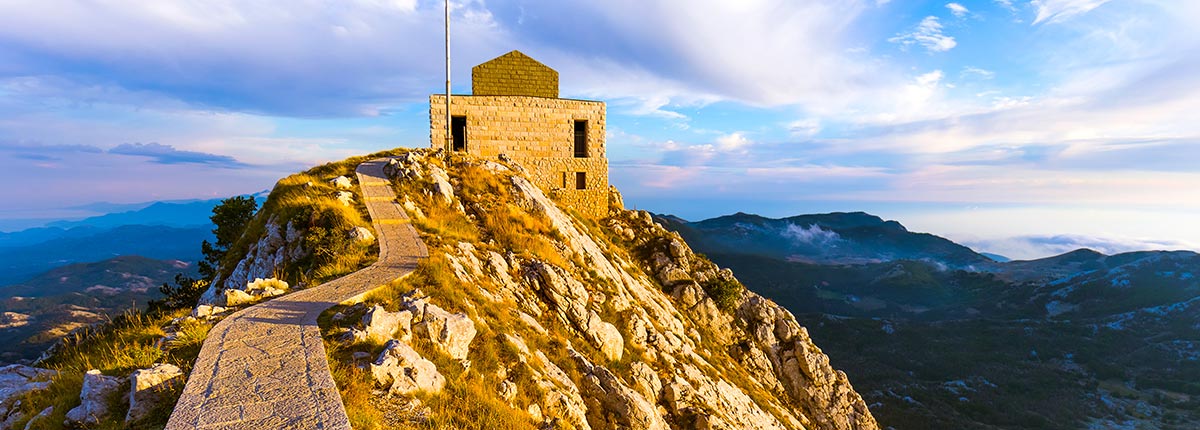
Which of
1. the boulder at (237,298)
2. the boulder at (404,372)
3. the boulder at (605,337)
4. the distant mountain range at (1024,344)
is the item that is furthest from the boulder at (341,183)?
the distant mountain range at (1024,344)

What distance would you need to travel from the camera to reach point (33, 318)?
520 feet

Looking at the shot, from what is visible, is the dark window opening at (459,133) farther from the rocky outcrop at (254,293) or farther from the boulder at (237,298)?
the boulder at (237,298)

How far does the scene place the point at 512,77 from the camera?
29.2 meters

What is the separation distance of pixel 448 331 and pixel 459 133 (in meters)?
22.7

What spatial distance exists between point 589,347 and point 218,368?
Result: 28.9 feet

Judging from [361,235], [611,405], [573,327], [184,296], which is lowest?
[184,296]

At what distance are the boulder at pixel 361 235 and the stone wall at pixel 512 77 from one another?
16197mm

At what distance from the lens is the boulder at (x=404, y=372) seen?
6871 mm

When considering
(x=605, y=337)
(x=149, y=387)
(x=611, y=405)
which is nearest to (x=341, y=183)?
(x=605, y=337)

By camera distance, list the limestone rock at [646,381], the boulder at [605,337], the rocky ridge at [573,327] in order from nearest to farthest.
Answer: the rocky ridge at [573,327]
the limestone rock at [646,381]
the boulder at [605,337]

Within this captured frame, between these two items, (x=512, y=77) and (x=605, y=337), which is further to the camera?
(x=512, y=77)

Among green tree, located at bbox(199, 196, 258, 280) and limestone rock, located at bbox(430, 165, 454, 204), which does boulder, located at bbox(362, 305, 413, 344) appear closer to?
limestone rock, located at bbox(430, 165, 454, 204)

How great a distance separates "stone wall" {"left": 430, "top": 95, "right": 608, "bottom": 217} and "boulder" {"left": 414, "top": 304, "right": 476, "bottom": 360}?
20.3 meters

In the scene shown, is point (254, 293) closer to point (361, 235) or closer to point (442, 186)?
point (361, 235)
